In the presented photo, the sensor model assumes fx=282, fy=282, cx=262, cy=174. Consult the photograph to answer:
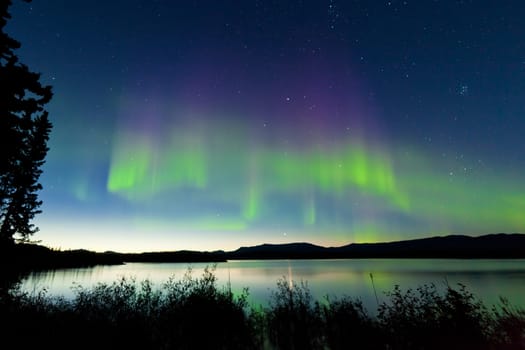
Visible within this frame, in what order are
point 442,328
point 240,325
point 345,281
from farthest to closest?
point 345,281
point 240,325
point 442,328

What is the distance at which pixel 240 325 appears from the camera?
16938 mm

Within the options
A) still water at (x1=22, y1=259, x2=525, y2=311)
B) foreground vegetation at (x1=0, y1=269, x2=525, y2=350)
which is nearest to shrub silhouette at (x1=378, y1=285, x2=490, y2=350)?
foreground vegetation at (x1=0, y1=269, x2=525, y2=350)

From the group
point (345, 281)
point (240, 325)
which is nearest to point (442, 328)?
point (240, 325)

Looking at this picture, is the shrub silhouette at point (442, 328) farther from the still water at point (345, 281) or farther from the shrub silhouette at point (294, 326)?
the shrub silhouette at point (294, 326)

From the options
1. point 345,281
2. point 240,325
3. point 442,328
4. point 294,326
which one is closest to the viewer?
point 442,328

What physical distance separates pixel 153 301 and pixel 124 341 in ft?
18.5

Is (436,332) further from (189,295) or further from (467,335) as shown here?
(189,295)

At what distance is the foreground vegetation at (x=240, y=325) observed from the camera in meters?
12.0

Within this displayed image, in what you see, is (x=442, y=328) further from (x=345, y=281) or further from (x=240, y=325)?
(x=345, y=281)

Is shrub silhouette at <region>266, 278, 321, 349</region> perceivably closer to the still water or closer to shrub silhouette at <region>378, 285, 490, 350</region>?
the still water

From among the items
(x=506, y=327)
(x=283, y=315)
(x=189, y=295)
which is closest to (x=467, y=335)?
(x=506, y=327)

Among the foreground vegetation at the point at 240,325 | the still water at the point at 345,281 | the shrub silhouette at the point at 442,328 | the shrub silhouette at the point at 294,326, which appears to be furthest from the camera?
the still water at the point at 345,281

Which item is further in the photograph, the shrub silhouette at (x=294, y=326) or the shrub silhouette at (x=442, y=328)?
the shrub silhouette at (x=294, y=326)

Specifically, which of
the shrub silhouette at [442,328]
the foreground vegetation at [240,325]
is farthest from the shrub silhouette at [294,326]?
the shrub silhouette at [442,328]
